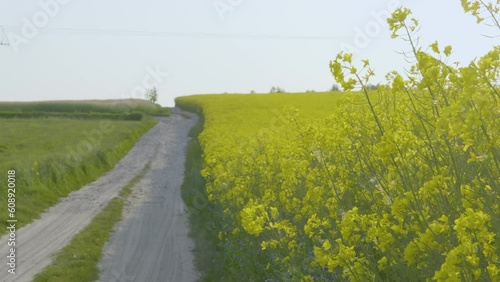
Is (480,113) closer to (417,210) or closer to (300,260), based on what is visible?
(417,210)

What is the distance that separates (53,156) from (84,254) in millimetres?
12066

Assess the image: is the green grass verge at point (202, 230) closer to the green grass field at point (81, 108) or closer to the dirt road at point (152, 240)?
the dirt road at point (152, 240)

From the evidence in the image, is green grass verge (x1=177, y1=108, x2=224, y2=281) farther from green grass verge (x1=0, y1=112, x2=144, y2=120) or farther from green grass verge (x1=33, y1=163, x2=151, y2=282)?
green grass verge (x1=0, y1=112, x2=144, y2=120)

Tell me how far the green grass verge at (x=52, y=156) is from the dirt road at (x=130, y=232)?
1.48 ft

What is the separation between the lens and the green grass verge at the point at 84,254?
1070 cm

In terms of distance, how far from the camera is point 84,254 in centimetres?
1202

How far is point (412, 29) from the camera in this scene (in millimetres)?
4316

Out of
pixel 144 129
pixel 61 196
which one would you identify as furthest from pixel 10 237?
pixel 144 129

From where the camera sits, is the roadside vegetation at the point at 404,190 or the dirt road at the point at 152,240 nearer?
the roadside vegetation at the point at 404,190

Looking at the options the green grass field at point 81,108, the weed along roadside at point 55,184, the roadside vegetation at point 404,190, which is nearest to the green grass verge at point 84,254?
the weed along roadside at point 55,184

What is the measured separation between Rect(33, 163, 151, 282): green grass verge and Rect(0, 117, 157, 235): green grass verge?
5.19 feet

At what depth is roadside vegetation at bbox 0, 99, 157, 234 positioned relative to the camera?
18.0 m

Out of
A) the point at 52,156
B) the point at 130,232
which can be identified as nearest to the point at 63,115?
the point at 52,156

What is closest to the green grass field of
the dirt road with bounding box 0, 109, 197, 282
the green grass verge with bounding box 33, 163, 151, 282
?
the dirt road with bounding box 0, 109, 197, 282
